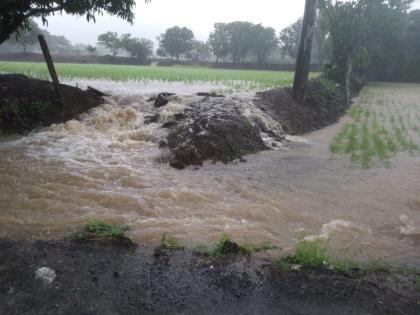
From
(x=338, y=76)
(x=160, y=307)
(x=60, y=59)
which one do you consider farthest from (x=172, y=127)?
(x=60, y=59)

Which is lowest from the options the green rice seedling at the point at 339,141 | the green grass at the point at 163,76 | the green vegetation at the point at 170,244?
the green vegetation at the point at 170,244

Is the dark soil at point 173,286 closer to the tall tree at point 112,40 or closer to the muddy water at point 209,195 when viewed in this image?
the muddy water at point 209,195

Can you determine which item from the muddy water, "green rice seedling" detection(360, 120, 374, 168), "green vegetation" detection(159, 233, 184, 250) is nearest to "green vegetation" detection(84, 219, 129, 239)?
the muddy water

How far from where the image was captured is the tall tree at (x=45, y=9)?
8.20 m

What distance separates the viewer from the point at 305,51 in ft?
38.9

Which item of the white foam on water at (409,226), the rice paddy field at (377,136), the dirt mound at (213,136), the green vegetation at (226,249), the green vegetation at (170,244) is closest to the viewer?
the green vegetation at (226,249)

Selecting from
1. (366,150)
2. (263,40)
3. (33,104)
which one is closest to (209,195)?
(366,150)

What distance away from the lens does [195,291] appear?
10.7 feet

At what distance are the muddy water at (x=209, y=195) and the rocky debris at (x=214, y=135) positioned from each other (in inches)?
14.0

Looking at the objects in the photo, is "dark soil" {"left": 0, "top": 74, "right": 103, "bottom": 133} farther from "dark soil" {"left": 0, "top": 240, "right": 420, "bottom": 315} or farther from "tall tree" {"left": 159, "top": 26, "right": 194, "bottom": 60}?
"tall tree" {"left": 159, "top": 26, "right": 194, "bottom": 60}

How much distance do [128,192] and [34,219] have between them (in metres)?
1.40

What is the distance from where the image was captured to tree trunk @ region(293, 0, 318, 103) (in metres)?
11.3

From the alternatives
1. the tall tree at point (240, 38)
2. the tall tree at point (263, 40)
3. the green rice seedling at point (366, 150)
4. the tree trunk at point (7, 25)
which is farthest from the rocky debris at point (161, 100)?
the tall tree at point (263, 40)

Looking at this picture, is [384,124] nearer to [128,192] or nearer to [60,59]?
[128,192]
